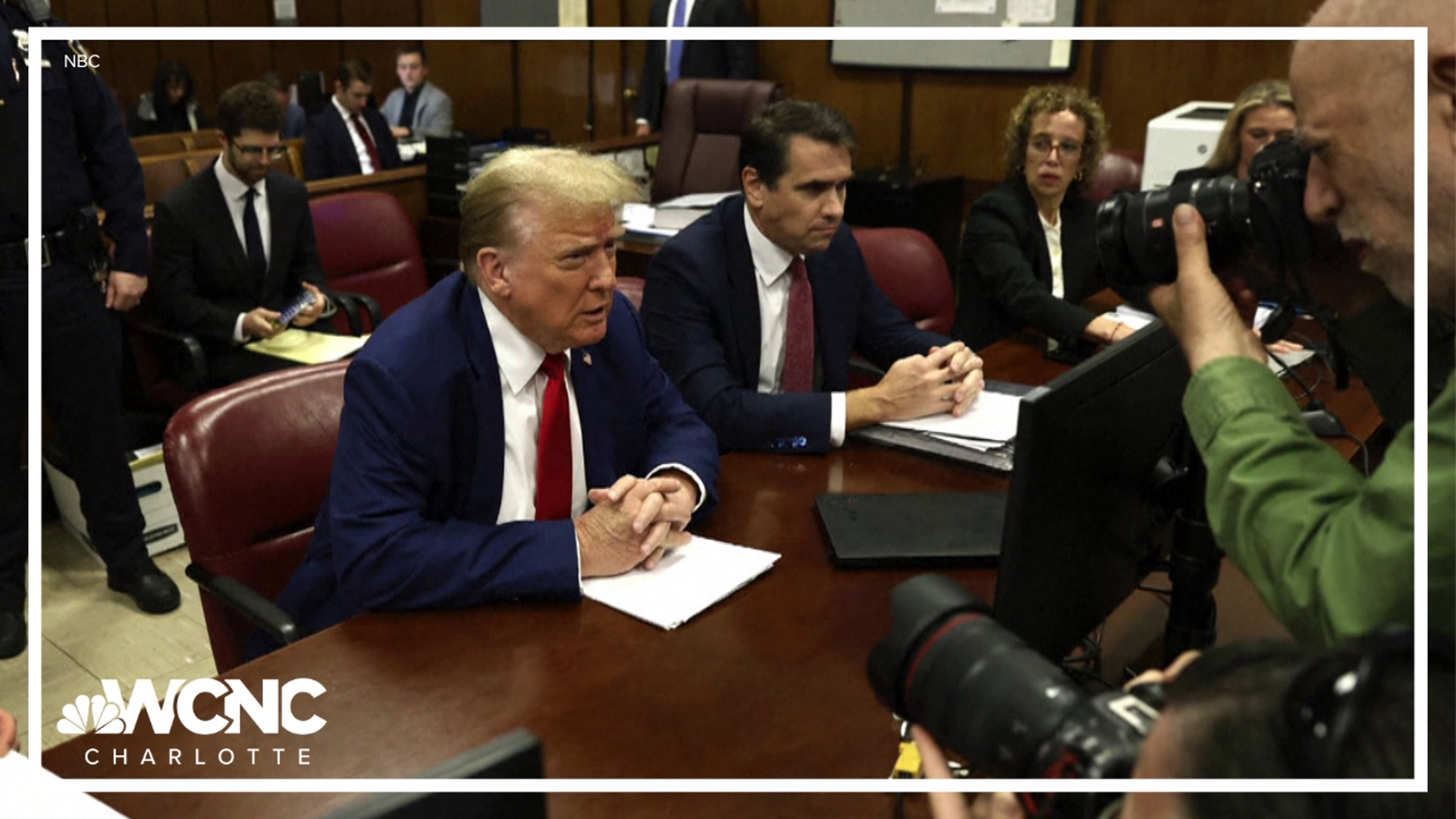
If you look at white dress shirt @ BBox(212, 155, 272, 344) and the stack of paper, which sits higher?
white dress shirt @ BBox(212, 155, 272, 344)

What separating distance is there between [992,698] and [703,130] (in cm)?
457

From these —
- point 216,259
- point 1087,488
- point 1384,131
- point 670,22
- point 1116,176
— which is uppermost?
point 670,22

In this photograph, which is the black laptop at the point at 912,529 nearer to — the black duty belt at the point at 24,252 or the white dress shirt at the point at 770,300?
the white dress shirt at the point at 770,300

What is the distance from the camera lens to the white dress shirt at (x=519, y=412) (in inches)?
60.3

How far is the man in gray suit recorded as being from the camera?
22.0 ft

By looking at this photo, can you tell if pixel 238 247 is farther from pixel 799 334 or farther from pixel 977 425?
pixel 977 425

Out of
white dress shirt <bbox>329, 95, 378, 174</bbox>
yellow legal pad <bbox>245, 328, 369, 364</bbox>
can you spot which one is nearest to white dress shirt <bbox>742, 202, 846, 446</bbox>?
yellow legal pad <bbox>245, 328, 369, 364</bbox>

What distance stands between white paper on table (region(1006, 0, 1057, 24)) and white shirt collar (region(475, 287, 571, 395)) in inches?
154

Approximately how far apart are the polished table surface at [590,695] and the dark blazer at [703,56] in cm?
446

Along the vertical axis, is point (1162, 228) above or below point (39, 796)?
above

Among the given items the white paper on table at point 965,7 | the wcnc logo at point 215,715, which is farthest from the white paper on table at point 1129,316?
the white paper on table at point 965,7

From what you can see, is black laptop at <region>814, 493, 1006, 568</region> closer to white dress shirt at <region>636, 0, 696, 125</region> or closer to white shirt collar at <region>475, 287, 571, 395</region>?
white shirt collar at <region>475, 287, 571, 395</region>

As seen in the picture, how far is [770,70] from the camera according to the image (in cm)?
594

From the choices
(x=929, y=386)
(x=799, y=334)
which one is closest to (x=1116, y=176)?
(x=799, y=334)
